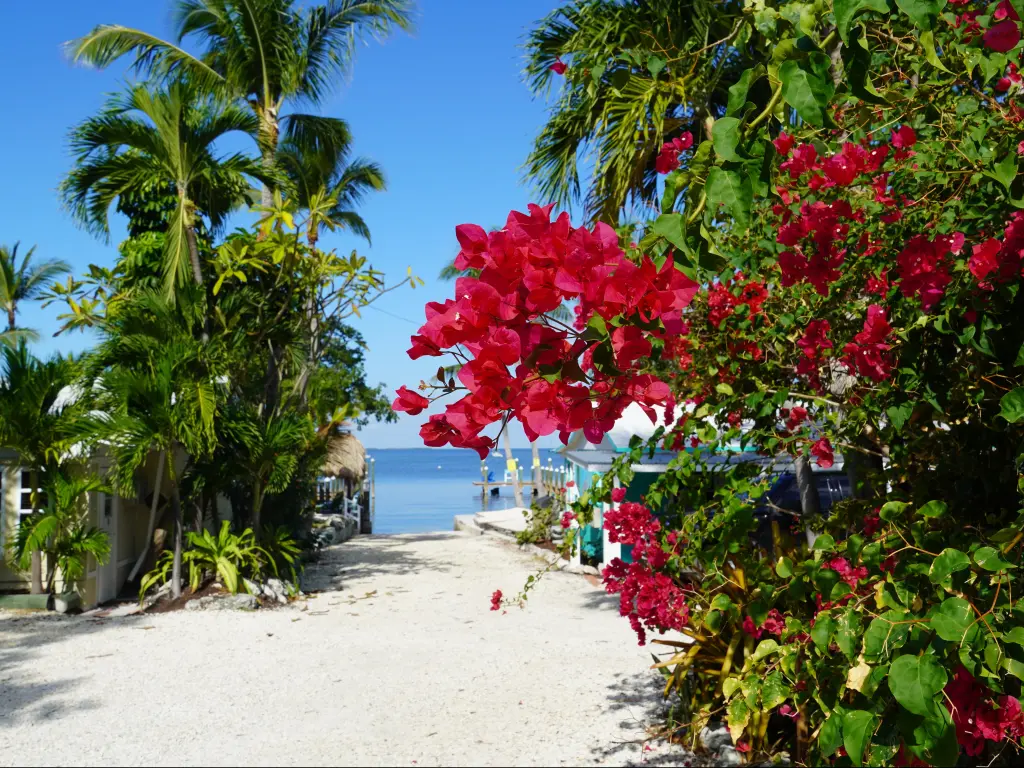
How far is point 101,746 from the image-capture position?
4.52 metres

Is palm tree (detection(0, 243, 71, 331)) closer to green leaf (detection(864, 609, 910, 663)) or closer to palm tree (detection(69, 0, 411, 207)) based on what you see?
palm tree (detection(69, 0, 411, 207))

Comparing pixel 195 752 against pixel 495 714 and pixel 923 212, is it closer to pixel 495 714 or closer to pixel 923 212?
pixel 495 714

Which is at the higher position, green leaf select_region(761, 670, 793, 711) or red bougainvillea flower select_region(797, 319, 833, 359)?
red bougainvillea flower select_region(797, 319, 833, 359)

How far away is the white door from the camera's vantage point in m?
9.02

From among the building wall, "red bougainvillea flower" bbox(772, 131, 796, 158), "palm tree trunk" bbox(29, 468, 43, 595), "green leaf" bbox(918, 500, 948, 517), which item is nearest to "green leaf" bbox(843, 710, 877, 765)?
"green leaf" bbox(918, 500, 948, 517)

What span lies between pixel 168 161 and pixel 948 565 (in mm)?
9937

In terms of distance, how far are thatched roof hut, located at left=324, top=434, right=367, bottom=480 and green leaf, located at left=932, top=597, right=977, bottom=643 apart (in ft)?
54.0

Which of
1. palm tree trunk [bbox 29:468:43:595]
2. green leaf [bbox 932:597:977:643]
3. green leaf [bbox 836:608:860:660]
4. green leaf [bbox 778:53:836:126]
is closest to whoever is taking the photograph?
green leaf [bbox 778:53:836:126]

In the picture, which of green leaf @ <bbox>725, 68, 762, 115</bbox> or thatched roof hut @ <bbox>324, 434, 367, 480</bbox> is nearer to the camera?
green leaf @ <bbox>725, 68, 762, 115</bbox>

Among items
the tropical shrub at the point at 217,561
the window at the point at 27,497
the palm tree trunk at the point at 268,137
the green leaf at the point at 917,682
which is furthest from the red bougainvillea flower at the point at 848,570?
the palm tree trunk at the point at 268,137

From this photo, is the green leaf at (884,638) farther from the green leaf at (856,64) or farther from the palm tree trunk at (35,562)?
the palm tree trunk at (35,562)

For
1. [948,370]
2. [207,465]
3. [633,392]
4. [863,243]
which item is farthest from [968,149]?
[207,465]

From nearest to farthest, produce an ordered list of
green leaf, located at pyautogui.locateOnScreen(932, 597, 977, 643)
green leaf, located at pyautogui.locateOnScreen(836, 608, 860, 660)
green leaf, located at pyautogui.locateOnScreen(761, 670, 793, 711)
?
green leaf, located at pyautogui.locateOnScreen(932, 597, 977, 643)
green leaf, located at pyautogui.locateOnScreen(836, 608, 860, 660)
green leaf, located at pyautogui.locateOnScreen(761, 670, 793, 711)

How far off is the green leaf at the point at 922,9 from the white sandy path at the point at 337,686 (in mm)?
3880
